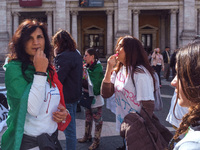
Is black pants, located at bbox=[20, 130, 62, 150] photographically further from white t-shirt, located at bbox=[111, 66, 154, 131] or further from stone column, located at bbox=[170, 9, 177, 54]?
stone column, located at bbox=[170, 9, 177, 54]

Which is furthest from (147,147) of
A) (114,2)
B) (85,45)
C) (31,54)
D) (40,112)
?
(85,45)

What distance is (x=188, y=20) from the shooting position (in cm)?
2772

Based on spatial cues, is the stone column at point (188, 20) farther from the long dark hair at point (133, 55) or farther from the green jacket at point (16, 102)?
the green jacket at point (16, 102)

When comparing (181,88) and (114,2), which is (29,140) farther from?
(114,2)

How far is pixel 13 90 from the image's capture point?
1974 mm

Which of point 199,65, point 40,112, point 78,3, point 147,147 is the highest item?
point 78,3

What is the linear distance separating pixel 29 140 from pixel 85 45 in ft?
104

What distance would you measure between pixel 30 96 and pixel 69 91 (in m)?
1.73

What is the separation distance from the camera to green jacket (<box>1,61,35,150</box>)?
195 centimetres

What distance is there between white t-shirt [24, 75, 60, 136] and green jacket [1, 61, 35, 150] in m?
0.05

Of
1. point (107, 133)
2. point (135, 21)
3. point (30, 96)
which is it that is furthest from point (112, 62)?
point (135, 21)

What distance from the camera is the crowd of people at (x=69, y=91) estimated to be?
1.30 metres

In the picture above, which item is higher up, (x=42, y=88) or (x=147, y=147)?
(x=42, y=88)

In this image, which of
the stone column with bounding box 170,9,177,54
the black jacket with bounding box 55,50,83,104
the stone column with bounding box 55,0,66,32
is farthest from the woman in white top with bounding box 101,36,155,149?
the stone column with bounding box 170,9,177,54
